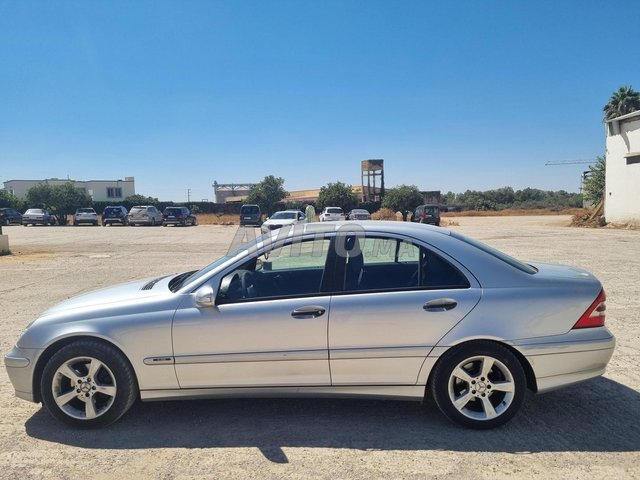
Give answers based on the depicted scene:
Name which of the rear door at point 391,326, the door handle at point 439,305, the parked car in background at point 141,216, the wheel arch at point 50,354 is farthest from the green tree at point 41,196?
the door handle at point 439,305

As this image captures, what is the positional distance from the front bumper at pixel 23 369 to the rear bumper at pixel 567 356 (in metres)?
3.66

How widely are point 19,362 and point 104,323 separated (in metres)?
0.76

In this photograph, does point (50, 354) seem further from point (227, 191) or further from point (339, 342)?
point (227, 191)

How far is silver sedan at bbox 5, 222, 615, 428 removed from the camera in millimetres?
3438

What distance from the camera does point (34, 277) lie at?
1141 centimetres

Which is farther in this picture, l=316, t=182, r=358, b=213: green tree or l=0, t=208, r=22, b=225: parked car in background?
l=316, t=182, r=358, b=213: green tree

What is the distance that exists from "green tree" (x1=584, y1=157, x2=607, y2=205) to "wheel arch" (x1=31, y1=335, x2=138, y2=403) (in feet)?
155

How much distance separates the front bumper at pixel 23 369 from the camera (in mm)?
3588

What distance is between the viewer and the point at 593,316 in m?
3.55

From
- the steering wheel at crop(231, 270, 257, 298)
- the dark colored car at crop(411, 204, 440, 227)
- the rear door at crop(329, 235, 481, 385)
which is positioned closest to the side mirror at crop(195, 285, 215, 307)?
the steering wheel at crop(231, 270, 257, 298)

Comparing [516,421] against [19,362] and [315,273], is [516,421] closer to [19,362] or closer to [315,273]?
[315,273]

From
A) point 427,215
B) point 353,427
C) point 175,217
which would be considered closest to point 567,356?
point 353,427

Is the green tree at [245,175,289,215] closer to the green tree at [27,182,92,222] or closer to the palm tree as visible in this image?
the green tree at [27,182,92,222]

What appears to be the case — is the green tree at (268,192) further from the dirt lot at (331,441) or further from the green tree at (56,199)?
the dirt lot at (331,441)
